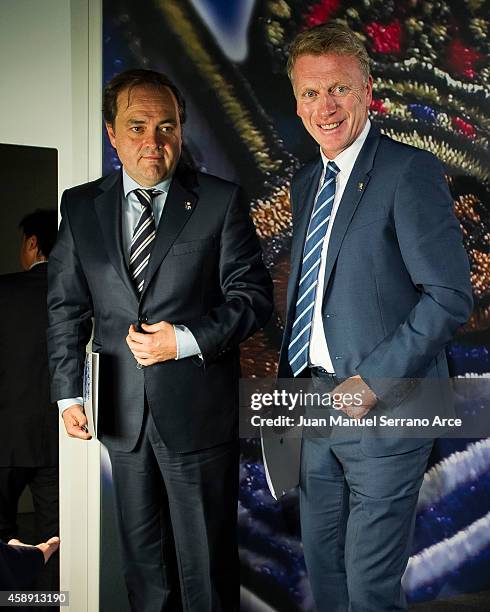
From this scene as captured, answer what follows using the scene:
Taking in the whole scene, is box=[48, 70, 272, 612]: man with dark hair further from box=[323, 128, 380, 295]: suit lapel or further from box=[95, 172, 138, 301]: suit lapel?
box=[323, 128, 380, 295]: suit lapel

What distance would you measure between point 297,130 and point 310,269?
0.84 metres

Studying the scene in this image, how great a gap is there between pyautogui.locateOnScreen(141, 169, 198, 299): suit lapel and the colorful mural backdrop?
1.76 ft

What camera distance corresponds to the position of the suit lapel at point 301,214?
107 inches

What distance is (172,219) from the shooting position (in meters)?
2.75

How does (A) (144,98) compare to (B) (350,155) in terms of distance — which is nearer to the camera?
(B) (350,155)

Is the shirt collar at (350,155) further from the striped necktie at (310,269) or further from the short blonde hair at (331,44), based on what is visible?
the short blonde hair at (331,44)

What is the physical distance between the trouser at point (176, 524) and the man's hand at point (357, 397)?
0.51 m

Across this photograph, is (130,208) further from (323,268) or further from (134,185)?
(323,268)

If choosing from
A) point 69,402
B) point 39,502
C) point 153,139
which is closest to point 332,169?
point 153,139

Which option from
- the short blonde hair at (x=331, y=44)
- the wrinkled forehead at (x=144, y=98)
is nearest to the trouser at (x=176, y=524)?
the wrinkled forehead at (x=144, y=98)

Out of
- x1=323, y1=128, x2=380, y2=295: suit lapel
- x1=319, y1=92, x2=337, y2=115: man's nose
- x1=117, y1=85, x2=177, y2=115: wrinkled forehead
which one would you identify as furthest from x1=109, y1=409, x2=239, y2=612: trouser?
x1=319, y1=92, x2=337, y2=115: man's nose

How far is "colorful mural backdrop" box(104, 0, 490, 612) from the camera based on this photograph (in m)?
3.27

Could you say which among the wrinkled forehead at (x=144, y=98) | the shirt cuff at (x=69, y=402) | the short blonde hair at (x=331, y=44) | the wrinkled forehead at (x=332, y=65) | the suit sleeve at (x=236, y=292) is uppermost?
the short blonde hair at (x=331, y=44)

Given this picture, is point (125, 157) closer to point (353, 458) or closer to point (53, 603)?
point (353, 458)
